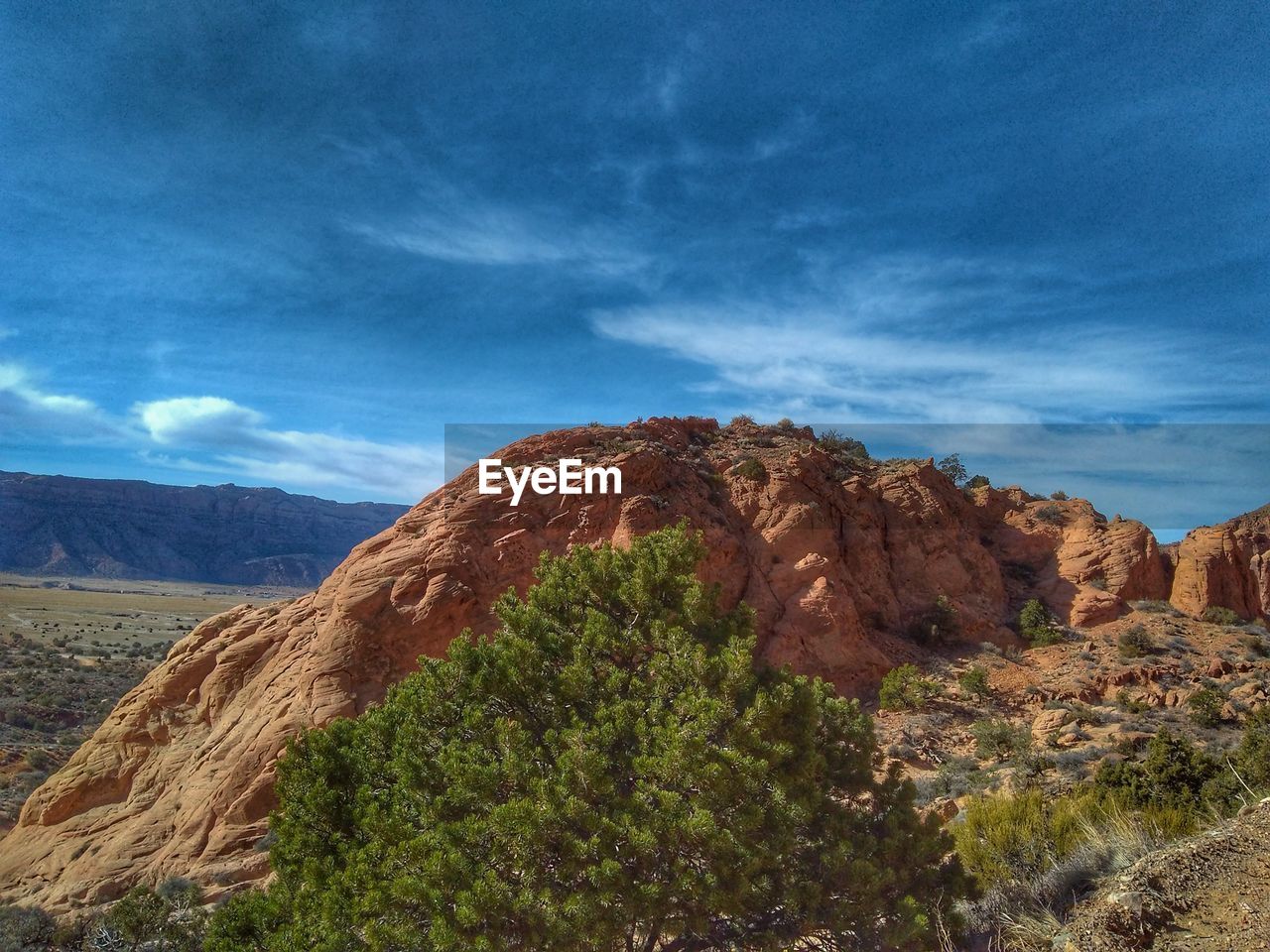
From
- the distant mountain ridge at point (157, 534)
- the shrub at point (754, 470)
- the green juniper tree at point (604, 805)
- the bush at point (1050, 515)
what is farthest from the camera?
the distant mountain ridge at point (157, 534)

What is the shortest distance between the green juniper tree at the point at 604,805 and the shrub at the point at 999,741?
28.2 feet

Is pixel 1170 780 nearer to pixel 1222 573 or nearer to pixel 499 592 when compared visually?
pixel 499 592

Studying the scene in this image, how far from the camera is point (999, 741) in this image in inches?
623

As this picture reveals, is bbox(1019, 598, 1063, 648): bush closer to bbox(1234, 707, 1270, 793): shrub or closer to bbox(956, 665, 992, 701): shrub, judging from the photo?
bbox(956, 665, 992, 701): shrub

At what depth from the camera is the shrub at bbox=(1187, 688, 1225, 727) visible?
50.4 ft

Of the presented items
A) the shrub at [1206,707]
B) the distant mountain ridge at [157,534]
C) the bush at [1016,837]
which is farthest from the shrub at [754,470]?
the distant mountain ridge at [157,534]

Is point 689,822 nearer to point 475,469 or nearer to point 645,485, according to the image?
point 645,485

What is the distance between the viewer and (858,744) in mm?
8422

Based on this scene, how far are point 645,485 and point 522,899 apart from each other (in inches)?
605

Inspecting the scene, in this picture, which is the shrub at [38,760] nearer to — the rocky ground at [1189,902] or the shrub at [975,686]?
the shrub at [975,686]

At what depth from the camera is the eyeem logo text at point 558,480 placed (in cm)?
2094

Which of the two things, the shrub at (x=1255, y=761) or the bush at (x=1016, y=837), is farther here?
the shrub at (x=1255, y=761)

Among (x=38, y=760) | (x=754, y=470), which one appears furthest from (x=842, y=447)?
(x=38, y=760)

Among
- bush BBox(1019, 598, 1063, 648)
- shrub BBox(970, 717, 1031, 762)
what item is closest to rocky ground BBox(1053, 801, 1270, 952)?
shrub BBox(970, 717, 1031, 762)
